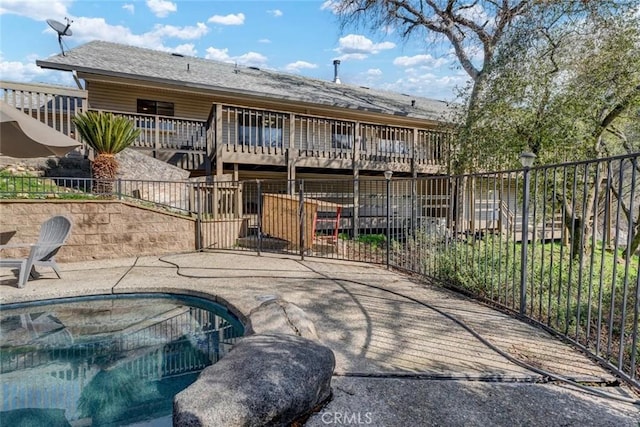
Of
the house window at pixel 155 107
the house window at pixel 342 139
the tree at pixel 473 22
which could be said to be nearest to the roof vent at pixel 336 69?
the tree at pixel 473 22

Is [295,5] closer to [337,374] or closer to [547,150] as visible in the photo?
[547,150]

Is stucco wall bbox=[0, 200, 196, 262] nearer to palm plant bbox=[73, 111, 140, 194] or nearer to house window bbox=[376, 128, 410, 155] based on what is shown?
palm plant bbox=[73, 111, 140, 194]

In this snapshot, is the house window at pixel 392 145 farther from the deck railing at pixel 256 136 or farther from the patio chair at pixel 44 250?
the patio chair at pixel 44 250

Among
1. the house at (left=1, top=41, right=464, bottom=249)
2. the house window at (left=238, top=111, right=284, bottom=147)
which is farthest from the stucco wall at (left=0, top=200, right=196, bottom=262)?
the house window at (left=238, top=111, right=284, bottom=147)

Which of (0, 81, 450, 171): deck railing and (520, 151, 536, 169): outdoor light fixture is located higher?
(0, 81, 450, 171): deck railing

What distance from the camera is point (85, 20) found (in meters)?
13.5

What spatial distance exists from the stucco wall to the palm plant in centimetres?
104

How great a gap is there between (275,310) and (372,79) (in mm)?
21408

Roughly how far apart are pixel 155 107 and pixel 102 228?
7.37 meters

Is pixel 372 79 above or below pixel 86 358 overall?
above

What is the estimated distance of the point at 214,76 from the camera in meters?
14.0

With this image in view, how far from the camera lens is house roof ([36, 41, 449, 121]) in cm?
1125

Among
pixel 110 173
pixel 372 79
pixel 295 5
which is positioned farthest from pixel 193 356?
pixel 372 79

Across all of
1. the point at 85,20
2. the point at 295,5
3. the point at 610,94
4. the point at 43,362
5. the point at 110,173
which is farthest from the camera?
the point at 85,20
